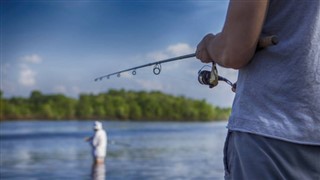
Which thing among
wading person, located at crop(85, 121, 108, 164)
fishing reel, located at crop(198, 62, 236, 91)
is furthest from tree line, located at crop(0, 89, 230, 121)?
fishing reel, located at crop(198, 62, 236, 91)

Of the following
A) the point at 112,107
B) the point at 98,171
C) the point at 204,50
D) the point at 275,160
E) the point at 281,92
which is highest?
the point at 112,107

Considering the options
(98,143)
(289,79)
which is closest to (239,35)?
(289,79)

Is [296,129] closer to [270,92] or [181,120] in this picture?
[270,92]

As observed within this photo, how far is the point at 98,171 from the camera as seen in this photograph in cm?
1602

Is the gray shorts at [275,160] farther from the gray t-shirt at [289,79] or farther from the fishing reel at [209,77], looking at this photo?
the fishing reel at [209,77]

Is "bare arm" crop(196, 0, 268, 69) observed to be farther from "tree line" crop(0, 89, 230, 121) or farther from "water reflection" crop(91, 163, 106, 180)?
"tree line" crop(0, 89, 230, 121)

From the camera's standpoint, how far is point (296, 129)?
1461mm

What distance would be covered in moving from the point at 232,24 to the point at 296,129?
31 centimetres

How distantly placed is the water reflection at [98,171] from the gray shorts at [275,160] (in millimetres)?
12843

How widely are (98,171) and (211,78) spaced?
47.5ft

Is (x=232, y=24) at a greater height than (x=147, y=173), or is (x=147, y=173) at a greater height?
(x=232, y=24)

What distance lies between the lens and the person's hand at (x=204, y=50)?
5.25 ft

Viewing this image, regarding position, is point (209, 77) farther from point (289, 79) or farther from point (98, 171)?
point (98, 171)

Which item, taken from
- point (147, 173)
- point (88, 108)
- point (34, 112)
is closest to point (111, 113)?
point (88, 108)
